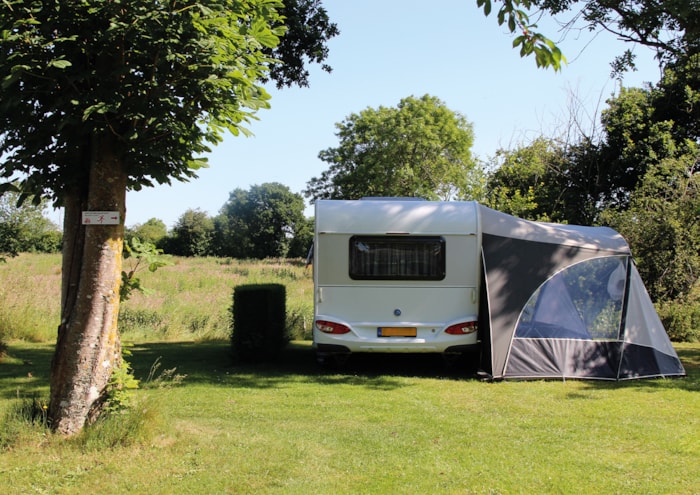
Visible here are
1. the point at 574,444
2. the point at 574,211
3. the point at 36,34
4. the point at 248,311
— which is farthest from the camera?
the point at 574,211

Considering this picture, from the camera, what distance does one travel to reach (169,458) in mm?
4715

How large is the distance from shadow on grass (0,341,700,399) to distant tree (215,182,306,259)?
57773mm

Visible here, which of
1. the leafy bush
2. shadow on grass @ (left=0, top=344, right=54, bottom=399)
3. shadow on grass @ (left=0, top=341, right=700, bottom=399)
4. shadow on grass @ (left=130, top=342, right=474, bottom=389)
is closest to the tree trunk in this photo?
shadow on grass @ (left=0, top=344, right=54, bottom=399)

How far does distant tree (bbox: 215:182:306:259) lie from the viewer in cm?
6981

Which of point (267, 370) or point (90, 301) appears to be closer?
point (90, 301)

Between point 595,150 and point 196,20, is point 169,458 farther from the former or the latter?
point 595,150

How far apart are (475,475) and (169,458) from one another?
239 centimetres

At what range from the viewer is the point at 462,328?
867 cm

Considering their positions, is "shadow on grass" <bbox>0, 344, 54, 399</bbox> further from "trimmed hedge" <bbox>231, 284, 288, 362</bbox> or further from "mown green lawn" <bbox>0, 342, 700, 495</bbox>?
"trimmed hedge" <bbox>231, 284, 288, 362</bbox>

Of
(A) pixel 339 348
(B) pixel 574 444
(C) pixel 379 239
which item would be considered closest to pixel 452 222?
(C) pixel 379 239

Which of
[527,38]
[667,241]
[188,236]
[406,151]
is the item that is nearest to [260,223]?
[188,236]

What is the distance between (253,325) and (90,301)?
4.83 metres

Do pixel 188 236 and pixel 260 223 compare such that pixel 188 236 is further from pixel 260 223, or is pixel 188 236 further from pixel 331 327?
pixel 331 327

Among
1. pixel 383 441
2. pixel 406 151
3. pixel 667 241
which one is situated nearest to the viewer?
pixel 383 441
